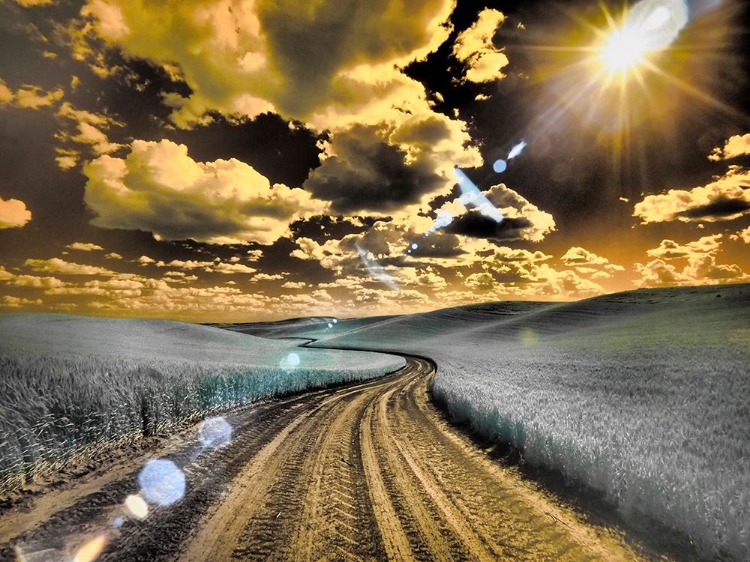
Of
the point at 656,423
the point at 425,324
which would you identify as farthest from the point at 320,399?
the point at 425,324

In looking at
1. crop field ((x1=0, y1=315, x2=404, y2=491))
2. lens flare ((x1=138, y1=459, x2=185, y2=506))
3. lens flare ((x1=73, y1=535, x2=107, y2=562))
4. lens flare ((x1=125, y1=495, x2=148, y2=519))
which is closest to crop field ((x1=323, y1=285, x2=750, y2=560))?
lens flare ((x1=138, y1=459, x2=185, y2=506))

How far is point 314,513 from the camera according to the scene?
5645mm

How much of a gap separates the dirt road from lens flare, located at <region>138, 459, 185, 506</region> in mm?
162

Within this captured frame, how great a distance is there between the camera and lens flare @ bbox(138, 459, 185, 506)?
6195 millimetres

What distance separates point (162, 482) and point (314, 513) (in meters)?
3.08

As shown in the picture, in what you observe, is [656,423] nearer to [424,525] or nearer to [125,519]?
[424,525]

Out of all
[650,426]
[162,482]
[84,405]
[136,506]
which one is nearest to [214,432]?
[84,405]

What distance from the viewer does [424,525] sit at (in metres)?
5.28

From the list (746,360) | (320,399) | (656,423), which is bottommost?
(320,399)

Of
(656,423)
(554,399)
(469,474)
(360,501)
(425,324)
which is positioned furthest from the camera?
(425,324)

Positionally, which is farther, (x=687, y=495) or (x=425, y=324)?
(x=425, y=324)

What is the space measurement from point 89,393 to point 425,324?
9963 centimetres

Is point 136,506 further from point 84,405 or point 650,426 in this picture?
point 650,426

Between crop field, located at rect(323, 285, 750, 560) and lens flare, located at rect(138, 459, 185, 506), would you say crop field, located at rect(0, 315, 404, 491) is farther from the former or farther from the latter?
crop field, located at rect(323, 285, 750, 560)
